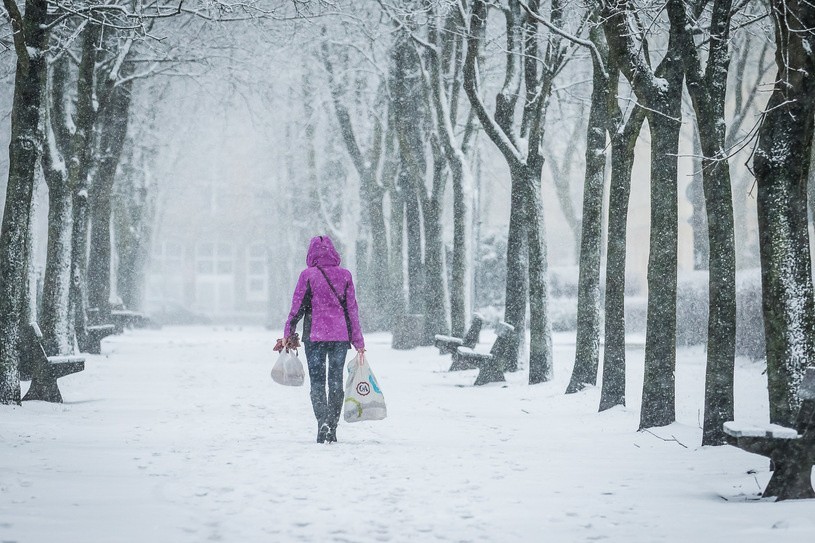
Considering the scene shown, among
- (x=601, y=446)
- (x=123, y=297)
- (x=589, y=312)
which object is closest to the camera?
(x=601, y=446)

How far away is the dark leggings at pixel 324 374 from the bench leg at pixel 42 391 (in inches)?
181

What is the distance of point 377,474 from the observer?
23.2 ft

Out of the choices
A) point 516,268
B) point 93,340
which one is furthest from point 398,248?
point 516,268

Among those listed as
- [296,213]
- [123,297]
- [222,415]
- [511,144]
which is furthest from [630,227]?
[222,415]

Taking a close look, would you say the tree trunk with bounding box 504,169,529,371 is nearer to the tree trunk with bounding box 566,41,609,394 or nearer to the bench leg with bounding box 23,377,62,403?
the tree trunk with bounding box 566,41,609,394

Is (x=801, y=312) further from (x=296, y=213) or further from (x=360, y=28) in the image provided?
(x=296, y=213)

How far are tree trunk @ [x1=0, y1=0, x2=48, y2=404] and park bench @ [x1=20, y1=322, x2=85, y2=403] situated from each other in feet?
1.75

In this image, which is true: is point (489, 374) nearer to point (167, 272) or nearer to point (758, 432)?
point (758, 432)

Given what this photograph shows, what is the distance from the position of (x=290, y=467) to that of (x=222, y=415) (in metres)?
3.78

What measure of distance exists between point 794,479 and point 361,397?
12.7ft

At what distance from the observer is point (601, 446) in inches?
345

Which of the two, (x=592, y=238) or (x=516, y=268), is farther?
(x=516, y=268)

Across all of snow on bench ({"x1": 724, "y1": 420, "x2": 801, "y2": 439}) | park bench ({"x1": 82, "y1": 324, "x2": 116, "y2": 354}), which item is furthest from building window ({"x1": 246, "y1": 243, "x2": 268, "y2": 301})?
snow on bench ({"x1": 724, "y1": 420, "x2": 801, "y2": 439})

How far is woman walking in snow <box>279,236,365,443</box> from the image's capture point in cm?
841
